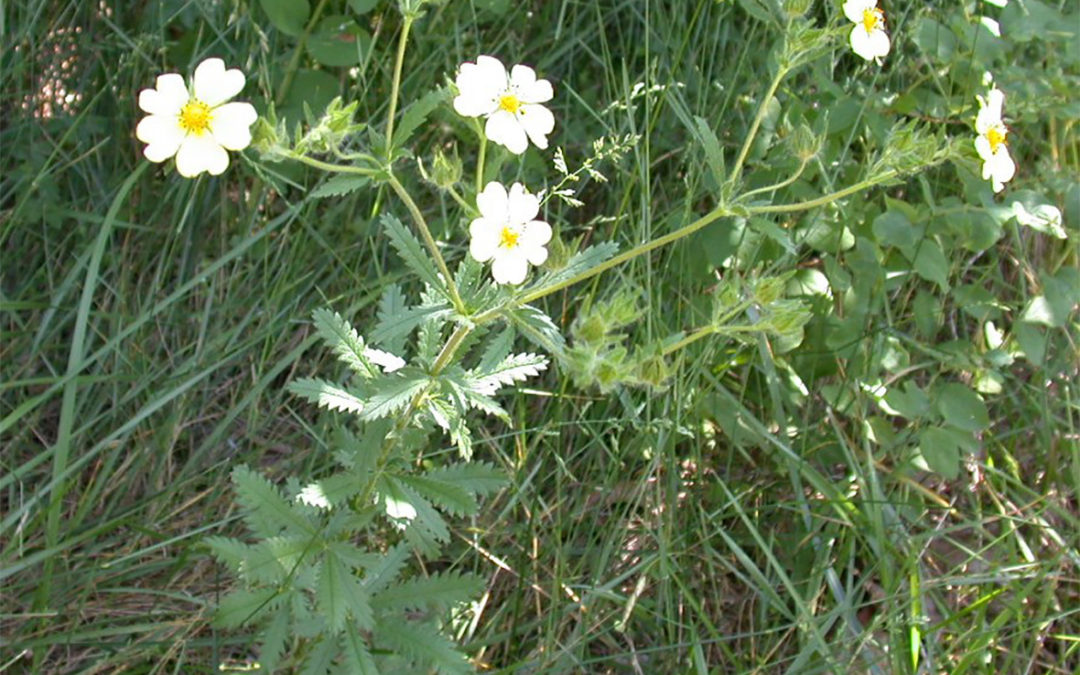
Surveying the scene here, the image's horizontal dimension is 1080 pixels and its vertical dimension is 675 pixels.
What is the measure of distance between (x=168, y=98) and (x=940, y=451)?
4.58 feet

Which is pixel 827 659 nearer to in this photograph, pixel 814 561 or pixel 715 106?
pixel 814 561

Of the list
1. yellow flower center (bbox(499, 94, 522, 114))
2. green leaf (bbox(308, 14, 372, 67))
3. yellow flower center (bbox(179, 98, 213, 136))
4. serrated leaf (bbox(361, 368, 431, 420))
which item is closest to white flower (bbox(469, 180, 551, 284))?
yellow flower center (bbox(499, 94, 522, 114))

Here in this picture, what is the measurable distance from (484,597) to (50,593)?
682mm

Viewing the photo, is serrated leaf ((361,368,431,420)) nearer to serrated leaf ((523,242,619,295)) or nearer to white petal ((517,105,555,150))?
serrated leaf ((523,242,619,295))

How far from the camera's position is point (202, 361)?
2240 millimetres

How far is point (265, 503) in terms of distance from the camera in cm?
176

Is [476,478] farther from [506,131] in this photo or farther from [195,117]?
[195,117]

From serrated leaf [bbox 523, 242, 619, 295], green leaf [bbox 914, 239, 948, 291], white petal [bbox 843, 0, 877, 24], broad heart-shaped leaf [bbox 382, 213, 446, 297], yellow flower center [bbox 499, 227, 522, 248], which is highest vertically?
white petal [bbox 843, 0, 877, 24]

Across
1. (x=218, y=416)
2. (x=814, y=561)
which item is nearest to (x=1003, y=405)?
(x=814, y=561)

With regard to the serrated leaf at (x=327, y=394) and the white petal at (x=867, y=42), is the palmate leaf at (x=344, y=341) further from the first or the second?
the white petal at (x=867, y=42)

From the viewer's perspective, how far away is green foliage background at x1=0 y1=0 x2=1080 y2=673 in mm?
2057

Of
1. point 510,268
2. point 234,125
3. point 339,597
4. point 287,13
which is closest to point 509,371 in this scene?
point 510,268

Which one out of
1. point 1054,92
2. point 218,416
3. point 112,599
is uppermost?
point 1054,92

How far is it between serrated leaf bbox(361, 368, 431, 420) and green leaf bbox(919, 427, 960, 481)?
978 millimetres
